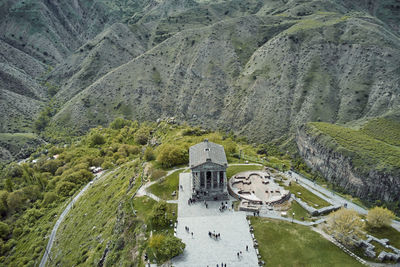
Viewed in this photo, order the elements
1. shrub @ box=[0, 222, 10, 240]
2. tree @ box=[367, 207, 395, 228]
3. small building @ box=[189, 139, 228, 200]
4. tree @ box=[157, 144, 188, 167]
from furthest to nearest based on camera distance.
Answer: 1. shrub @ box=[0, 222, 10, 240]
2. tree @ box=[157, 144, 188, 167]
3. small building @ box=[189, 139, 228, 200]
4. tree @ box=[367, 207, 395, 228]

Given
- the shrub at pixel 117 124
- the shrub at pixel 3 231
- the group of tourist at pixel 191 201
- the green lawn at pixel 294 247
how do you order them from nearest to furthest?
1. the green lawn at pixel 294 247
2. the group of tourist at pixel 191 201
3. the shrub at pixel 3 231
4. the shrub at pixel 117 124

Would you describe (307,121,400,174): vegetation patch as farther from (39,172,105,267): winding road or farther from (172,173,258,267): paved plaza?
(39,172,105,267): winding road

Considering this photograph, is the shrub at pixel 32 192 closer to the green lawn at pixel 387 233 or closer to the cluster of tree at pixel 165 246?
the cluster of tree at pixel 165 246

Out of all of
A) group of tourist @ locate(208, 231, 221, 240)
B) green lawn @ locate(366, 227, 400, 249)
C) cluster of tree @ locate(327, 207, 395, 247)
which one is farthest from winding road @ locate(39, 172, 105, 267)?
green lawn @ locate(366, 227, 400, 249)

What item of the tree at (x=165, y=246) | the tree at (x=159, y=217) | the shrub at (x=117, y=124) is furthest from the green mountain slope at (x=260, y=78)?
the tree at (x=165, y=246)

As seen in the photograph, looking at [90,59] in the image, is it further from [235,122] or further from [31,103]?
[235,122]

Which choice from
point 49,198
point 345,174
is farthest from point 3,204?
point 345,174
